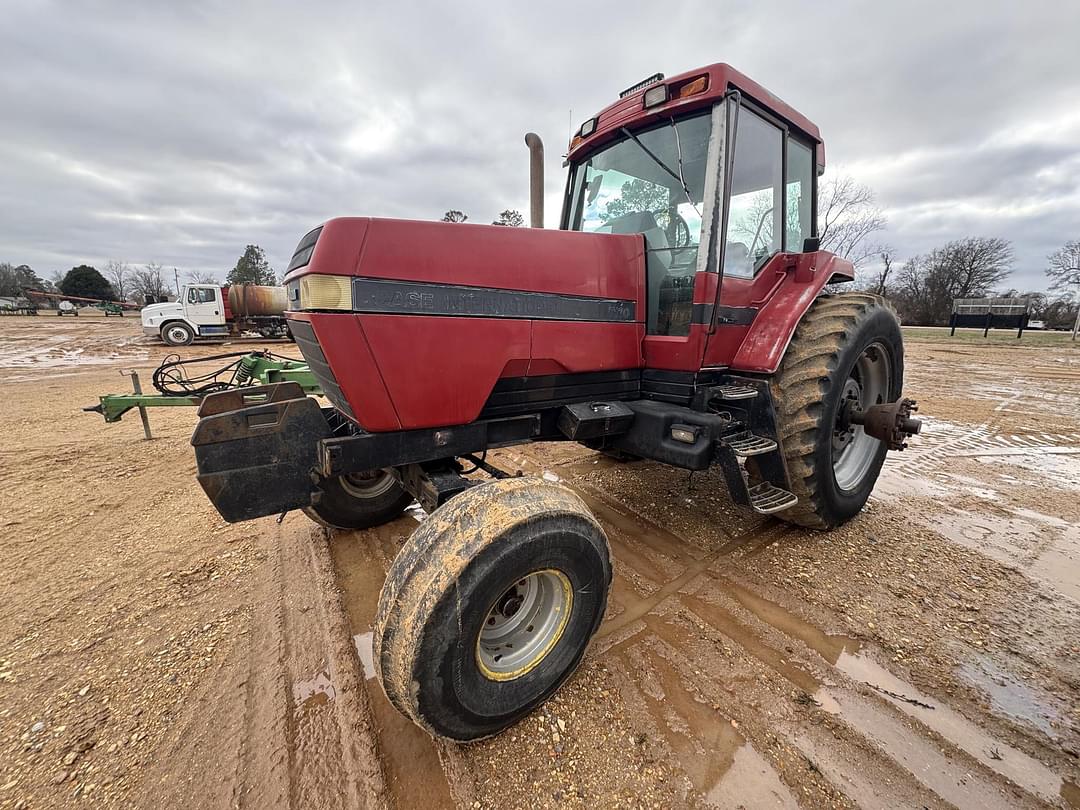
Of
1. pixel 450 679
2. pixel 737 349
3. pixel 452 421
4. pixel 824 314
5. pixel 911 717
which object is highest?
pixel 824 314

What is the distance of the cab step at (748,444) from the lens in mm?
2633

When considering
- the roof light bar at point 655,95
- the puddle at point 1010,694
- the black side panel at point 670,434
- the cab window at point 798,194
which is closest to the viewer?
the puddle at point 1010,694

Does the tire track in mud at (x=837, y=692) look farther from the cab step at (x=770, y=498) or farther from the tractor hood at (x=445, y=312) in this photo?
the tractor hood at (x=445, y=312)

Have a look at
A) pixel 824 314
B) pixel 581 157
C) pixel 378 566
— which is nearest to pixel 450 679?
pixel 378 566

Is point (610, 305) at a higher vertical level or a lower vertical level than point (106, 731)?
higher

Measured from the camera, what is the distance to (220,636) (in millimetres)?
2334

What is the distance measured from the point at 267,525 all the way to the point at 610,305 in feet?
9.88

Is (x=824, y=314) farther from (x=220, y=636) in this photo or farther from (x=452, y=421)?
(x=220, y=636)

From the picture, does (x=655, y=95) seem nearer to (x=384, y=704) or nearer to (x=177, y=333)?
(x=384, y=704)

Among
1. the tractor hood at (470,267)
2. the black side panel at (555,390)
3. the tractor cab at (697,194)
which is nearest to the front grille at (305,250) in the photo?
the tractor hood at (470,267)

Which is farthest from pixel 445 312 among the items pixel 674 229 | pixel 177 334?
pixel 177 334

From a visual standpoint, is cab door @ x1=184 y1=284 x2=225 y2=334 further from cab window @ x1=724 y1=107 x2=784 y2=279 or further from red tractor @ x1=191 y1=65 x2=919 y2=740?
cab window @ x1=724 y1=107 x2=784 y2=279

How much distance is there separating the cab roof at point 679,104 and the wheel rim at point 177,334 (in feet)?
66.2

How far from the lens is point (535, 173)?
3.10m
